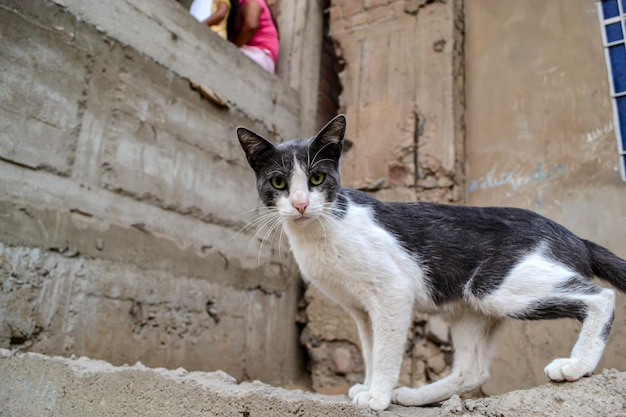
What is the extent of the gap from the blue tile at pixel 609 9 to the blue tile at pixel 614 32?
64 mm

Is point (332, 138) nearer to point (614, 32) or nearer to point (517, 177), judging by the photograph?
point (517, 177)

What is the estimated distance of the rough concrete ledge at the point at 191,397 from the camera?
1402mm

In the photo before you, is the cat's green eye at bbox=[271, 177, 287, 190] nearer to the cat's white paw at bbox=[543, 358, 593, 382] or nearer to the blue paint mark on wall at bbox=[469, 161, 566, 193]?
the cat's white paw at bbox=[543, 358, 593, 382]

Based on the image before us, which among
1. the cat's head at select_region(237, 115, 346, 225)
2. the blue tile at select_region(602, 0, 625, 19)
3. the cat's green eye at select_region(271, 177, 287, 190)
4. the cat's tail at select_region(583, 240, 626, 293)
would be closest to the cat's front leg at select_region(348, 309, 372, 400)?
the cat's head at select_region(237, 115, 346, 225)

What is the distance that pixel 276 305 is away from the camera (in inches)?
152

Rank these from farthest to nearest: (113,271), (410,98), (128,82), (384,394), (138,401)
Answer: (410,98) → (128,82) → (113,271) → (138,401) → (384,394)

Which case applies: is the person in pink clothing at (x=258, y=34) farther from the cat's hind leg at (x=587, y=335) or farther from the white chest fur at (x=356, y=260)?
the cat's hind leg at (x=587, y=335)

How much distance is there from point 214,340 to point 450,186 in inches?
76.4

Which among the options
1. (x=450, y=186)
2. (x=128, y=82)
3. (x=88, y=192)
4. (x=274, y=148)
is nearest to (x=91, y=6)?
(x=128, y=82)

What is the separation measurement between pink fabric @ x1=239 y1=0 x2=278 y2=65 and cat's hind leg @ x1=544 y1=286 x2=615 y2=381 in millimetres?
3428

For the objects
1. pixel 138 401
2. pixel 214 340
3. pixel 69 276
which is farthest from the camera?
pixel 214 340

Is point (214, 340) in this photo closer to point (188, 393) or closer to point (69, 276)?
point (69, 276)

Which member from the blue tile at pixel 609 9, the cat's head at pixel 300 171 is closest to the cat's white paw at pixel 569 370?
the cat's head at pixel 300 171

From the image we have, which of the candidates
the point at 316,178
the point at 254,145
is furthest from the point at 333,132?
the point at 254,145
